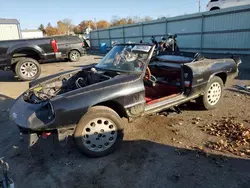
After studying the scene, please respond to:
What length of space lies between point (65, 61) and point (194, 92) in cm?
1210

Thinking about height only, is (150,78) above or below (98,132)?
above

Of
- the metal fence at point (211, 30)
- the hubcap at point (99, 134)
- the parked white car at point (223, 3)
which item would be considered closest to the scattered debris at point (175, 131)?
the hubcap at point (99, 134)

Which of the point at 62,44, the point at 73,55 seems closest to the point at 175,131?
the point at 62,44

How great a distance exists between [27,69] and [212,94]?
7.55 meters

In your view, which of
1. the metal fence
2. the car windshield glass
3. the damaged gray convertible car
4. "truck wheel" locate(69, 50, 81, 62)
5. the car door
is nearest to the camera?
the damaged gray convertible car

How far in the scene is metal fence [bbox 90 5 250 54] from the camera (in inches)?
486

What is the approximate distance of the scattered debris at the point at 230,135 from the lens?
3.50m

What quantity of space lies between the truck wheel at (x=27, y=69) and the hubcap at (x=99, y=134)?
7.08 meters

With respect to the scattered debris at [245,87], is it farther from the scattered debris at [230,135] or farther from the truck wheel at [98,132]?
the truck wheel at [98,132]

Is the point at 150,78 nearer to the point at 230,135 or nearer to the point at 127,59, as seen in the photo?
the point at 127,59

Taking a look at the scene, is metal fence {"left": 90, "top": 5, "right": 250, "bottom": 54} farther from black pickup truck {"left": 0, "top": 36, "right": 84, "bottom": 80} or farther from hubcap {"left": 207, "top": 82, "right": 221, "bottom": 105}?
black pickup truck {"left": 0, "top": 36, "right": 84, "bottom": 80}

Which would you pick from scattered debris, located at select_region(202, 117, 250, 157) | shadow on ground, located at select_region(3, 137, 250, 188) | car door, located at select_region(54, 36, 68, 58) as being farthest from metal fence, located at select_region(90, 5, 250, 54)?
shadow on ground, located at select_region(3, 137, 250, 188)

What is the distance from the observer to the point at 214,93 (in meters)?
5.06

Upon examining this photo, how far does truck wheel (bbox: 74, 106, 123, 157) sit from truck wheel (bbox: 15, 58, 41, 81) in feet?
23.2
